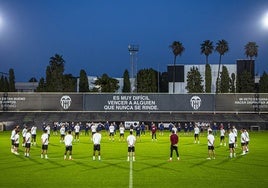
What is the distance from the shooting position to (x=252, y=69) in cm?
11044

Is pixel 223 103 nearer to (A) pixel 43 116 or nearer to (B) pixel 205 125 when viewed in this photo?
(B) pixel 205 125

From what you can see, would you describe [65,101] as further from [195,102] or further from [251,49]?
[251,49]

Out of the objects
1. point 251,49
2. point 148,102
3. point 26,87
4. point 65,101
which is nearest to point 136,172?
point 148,102

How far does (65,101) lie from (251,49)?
60172mm

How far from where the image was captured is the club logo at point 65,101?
75188mm

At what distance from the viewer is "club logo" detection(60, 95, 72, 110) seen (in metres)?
75.2

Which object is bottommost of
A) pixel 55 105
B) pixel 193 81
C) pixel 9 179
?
pixel 9 179

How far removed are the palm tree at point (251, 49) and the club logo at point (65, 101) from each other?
5890cm

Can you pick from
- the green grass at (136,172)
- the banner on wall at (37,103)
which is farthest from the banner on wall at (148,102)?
the green grass at (136,172)

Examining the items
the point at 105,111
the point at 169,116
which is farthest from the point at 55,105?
the point at 169,116

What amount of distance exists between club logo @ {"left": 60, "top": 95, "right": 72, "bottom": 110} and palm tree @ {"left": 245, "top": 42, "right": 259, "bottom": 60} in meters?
58.9

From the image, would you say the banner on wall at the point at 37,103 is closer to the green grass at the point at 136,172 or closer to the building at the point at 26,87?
the green grass at the point at 136,172

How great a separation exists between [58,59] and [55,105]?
36.1m

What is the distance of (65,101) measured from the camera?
75.3 meters
